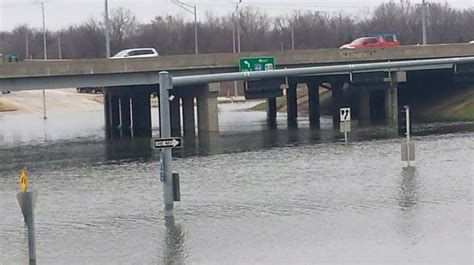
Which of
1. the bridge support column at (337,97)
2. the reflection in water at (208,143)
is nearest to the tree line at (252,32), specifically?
the bridge support column at (337,97)

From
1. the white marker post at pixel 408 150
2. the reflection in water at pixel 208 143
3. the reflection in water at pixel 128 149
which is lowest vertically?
the reflection in water at pixel 128 149

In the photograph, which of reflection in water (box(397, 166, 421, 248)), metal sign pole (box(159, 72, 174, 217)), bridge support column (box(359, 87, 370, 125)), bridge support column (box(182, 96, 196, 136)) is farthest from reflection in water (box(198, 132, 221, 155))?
metal sign pole (box(159, 72, 174, 217))

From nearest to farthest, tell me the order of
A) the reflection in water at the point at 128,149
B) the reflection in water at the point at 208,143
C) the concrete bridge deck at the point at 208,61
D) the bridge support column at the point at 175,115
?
the reflection in water at the point at 128,149
the reflection in water at the point at 208,143
the concrete bridge deck at the point at 208,61
the bridge support column at the point at 175,115

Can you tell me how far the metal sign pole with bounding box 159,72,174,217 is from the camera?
85.1ft

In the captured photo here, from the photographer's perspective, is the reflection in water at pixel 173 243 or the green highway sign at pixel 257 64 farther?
the green highway sign at pixel 257 64

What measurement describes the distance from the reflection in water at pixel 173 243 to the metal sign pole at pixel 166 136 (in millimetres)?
520

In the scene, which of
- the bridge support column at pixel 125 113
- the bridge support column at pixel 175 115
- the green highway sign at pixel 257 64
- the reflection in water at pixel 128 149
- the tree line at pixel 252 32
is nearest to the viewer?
the reflection in water at pixel 128 149

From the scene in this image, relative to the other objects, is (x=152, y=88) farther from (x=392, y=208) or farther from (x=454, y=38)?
(x=454, y=38)

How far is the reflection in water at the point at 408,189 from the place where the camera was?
27.2 meters

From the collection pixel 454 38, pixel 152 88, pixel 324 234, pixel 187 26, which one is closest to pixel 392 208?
pixel 324 234

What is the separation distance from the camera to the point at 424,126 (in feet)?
196

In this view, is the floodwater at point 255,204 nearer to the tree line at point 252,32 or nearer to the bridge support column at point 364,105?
the bridge support column at point 364,105

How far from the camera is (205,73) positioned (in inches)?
2323

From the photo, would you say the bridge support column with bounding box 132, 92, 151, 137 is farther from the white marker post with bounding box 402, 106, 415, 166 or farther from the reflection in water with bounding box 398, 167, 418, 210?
the reflection in water with bounding box 398, 167, 418, 210
